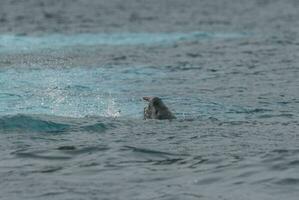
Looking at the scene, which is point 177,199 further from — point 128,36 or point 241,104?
point 128,36

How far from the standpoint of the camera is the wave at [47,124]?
14.9m

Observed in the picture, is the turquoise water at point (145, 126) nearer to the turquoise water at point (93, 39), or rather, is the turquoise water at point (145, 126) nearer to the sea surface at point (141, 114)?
the sea surface at point (141, 114)

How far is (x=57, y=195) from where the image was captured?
10961mm

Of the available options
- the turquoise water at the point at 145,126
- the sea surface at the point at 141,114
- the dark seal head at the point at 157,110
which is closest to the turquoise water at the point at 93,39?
the sea surface at the point at 141,114

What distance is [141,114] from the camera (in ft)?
55.2

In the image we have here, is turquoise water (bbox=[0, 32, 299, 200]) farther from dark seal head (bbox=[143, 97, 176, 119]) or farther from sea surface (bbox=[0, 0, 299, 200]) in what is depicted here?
dark seal head (bbox=[143, 97, 176, 119])

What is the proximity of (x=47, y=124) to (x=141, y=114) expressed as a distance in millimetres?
2242

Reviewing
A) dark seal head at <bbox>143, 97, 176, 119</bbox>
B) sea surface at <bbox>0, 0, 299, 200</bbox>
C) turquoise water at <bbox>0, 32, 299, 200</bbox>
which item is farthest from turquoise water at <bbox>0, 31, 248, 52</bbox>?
dark seal head at <bbox>143, 97, 176, 119</bbox>

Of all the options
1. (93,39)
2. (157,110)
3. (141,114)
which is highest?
(93,39)

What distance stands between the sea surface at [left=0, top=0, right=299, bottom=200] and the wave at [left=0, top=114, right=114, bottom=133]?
0.02 m

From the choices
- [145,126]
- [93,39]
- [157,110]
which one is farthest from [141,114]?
[93,39]

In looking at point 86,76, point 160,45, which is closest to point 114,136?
point 86,76

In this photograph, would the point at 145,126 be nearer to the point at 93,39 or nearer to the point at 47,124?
the point at 47,124

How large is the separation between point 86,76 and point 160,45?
9.09 meters
